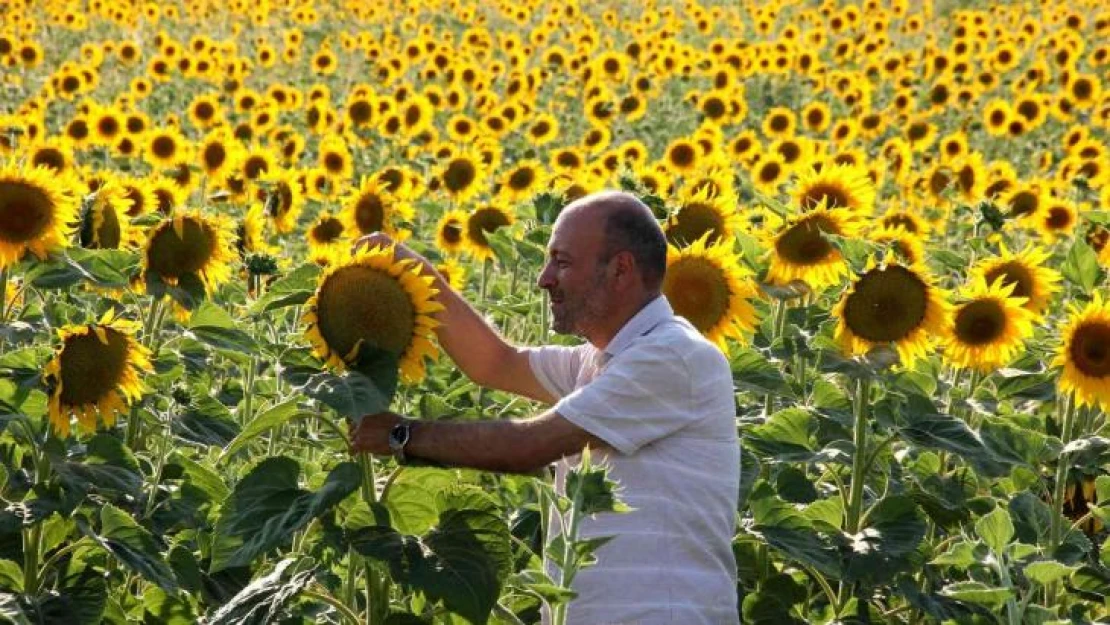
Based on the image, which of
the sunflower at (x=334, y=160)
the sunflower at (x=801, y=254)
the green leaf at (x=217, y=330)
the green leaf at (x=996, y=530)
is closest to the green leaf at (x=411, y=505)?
the green leaf at (x=217, y=330)

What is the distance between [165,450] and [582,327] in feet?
3.35

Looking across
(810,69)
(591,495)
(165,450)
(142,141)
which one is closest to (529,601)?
(165,450)

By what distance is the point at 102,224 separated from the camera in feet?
14.6

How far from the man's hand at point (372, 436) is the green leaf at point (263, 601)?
26cm

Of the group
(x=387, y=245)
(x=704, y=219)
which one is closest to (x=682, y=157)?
(x=704, y=219)

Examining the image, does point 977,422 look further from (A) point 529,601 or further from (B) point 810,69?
(B) point 810,69

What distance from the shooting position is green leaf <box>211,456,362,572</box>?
3.02 metres

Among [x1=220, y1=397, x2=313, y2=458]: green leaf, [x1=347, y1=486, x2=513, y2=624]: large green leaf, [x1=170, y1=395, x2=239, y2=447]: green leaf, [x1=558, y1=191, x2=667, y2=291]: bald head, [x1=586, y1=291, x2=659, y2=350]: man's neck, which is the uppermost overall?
[x1=558, y1=191, x2=667, y2=291]: bald head

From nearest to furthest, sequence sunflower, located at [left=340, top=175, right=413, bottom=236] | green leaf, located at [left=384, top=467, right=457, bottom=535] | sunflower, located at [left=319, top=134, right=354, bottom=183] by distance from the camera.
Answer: green leaf, located at [left=384, top=467, right=457, bottom=535] → sunflower, located at [left=340, top=175, right=413, bottom=236] → sunflower, located at [left=319, top=134, right=354, bottom=183]

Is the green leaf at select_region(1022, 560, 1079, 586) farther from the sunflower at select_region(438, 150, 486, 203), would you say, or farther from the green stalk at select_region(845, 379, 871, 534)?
the sunflower at select_region(438, 150, 486, 203)

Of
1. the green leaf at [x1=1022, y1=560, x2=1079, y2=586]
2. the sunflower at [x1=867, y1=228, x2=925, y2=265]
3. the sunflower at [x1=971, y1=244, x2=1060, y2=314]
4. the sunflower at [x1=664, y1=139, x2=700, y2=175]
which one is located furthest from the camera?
the sunflower at [x1=664, y1=139, x2=700, y2=175]

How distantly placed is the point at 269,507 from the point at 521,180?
18.3 ft

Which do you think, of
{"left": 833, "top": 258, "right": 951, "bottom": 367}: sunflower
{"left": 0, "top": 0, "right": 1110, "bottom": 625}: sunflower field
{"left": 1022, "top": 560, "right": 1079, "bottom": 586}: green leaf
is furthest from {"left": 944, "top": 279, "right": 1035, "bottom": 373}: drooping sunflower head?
{"left": 1022, "top": 560, "right": 1079, "bottom": 586}: green leaf

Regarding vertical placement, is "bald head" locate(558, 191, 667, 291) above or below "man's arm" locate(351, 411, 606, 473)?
above
